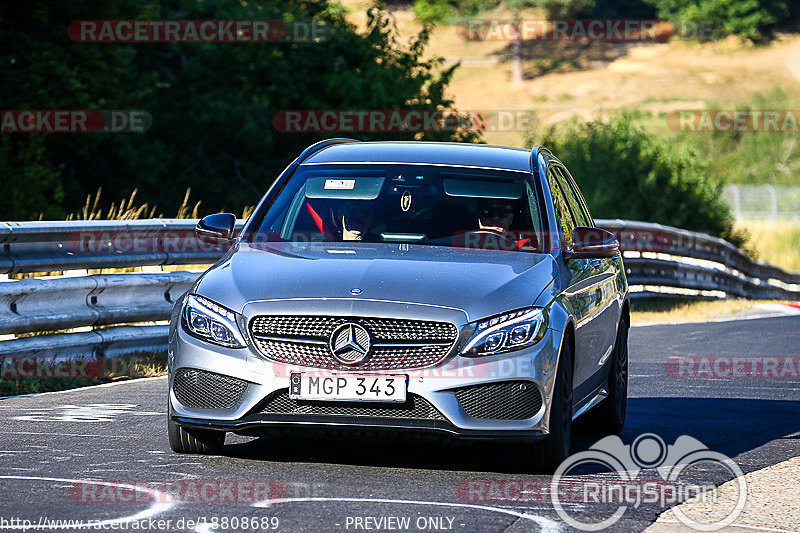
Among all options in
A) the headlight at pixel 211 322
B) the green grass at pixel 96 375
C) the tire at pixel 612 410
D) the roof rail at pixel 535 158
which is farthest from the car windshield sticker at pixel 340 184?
the green grass at pixel 96 375

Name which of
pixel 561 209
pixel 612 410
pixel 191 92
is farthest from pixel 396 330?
pixel 191 92

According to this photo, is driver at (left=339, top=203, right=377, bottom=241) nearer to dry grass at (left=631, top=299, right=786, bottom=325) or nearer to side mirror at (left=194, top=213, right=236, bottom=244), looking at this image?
side mirror at (left=194, top=213, right=236, bottom=244)

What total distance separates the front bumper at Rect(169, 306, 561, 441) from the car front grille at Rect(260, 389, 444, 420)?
0.01 meters

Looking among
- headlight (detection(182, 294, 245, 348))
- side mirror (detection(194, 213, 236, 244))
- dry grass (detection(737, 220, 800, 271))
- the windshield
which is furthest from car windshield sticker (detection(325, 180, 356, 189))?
dry grass (detection(737, 220, 800, 271))

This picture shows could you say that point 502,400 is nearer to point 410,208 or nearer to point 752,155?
point 410,208

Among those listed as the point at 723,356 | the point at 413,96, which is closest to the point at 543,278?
the point at 723,356

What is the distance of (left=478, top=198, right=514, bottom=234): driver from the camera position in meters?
8.05

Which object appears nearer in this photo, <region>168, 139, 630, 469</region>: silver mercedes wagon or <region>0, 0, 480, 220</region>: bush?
<region>168, 139, 630, 469</region>: silver mercedes wagon

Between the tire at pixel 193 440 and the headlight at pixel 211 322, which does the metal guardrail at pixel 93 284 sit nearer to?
the tire at pixel 193 440

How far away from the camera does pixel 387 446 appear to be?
7980mm

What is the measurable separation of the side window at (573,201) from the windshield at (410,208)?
841 mm

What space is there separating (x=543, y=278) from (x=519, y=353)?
65 centimetres

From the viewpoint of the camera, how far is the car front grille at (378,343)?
22.2ft

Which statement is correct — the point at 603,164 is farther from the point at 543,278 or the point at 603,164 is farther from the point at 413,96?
the point at 543,278
